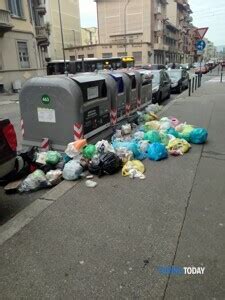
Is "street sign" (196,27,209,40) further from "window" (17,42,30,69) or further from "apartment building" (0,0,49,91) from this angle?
"window" (17,42,30,69)

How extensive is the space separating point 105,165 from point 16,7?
24919 millimetres

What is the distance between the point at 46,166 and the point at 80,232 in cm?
222

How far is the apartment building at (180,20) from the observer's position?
76.1m

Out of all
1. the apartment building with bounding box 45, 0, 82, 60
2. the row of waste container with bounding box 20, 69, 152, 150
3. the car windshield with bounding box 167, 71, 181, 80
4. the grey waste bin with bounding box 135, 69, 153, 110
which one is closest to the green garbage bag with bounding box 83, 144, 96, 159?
the row of waste container with bounding box 20, 69, 152, 150

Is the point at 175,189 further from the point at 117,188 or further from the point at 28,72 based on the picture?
the point at 28,72

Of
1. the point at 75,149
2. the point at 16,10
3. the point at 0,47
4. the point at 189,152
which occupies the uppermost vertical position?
the point at 16,10

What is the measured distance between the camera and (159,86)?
44.4 feet

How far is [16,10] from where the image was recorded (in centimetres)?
2531

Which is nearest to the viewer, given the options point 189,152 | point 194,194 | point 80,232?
point 80,232

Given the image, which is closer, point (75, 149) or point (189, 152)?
point (75, 149)

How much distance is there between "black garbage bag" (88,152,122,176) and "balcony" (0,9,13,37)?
69.0 ft

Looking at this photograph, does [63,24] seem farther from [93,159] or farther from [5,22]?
[93,159]

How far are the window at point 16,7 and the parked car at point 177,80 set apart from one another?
14701mm

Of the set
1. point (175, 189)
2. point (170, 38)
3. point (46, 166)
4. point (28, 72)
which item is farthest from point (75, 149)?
point (170, 38)
